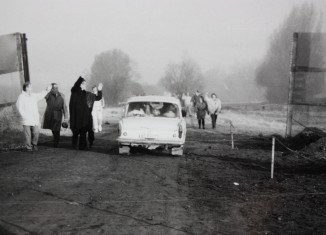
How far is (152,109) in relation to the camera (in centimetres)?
1375

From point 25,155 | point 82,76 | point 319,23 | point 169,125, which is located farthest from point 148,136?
point 319,23

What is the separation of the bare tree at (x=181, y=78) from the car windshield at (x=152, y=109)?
61.3 metres

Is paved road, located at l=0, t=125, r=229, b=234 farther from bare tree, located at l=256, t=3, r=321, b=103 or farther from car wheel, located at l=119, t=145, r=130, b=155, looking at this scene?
bare tree, located at l=256, t=3, r=321, b=103

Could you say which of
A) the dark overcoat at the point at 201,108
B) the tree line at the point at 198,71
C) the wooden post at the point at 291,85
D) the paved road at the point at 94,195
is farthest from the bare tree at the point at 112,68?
the paved road at the point at 94,195


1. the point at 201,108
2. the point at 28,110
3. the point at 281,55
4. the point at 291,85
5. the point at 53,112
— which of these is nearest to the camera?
the point at 28,110

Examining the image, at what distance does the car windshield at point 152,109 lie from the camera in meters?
13.6

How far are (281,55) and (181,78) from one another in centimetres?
1818

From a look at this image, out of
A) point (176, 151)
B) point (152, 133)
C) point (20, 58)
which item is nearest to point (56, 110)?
point (20, 58)

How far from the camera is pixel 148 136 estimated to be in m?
12.4

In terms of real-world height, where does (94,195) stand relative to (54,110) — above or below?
below

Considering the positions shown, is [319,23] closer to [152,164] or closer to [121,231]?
[152,164]

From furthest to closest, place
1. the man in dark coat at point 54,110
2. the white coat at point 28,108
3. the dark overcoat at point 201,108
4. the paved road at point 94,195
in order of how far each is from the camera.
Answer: the dark overcoat at point 201,108 → the man in dark coat at point 54,110 → the white coat at point 28,108 → the paved road at point 94,195

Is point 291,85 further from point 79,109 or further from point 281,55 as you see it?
point 281,55

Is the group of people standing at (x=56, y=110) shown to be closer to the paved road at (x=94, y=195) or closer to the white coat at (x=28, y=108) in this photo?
the white coat at (x=28, y=108)
